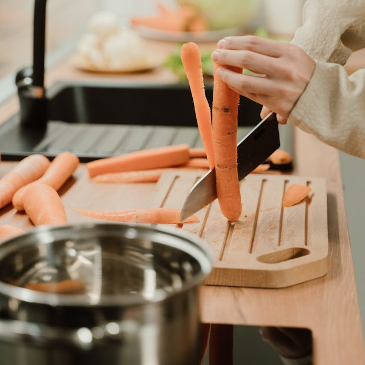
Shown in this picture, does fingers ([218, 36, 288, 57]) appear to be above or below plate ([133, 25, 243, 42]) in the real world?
above

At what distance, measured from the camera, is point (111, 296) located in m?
0.73

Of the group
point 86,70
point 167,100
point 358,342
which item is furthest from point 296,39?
point 86,70

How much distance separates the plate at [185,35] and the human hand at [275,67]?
74.2 inches

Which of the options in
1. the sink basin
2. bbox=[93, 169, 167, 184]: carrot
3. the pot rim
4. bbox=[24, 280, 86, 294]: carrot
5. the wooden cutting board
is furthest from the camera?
the sink basin

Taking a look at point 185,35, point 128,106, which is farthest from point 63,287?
point 185,35

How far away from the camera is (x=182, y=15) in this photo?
288cm

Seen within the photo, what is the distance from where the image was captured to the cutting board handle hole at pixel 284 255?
3.27 ft

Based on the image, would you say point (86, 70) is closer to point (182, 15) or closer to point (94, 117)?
point (94, 117)

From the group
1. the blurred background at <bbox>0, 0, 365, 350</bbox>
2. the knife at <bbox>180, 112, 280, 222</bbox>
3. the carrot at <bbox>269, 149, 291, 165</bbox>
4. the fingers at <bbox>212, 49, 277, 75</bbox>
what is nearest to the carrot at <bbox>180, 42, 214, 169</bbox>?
the knife at <bbox>180, 112, 280, 222</bbox>

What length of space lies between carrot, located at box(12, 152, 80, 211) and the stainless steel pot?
512mm

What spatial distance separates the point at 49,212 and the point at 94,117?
3.43ft

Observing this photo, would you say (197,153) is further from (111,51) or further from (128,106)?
(111,51)

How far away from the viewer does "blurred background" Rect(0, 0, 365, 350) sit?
2.14 metres

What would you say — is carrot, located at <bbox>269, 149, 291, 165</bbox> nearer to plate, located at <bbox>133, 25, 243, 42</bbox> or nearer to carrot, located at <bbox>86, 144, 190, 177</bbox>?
carrot, located at <bbox>86, 144, 190, 177</bbox>
